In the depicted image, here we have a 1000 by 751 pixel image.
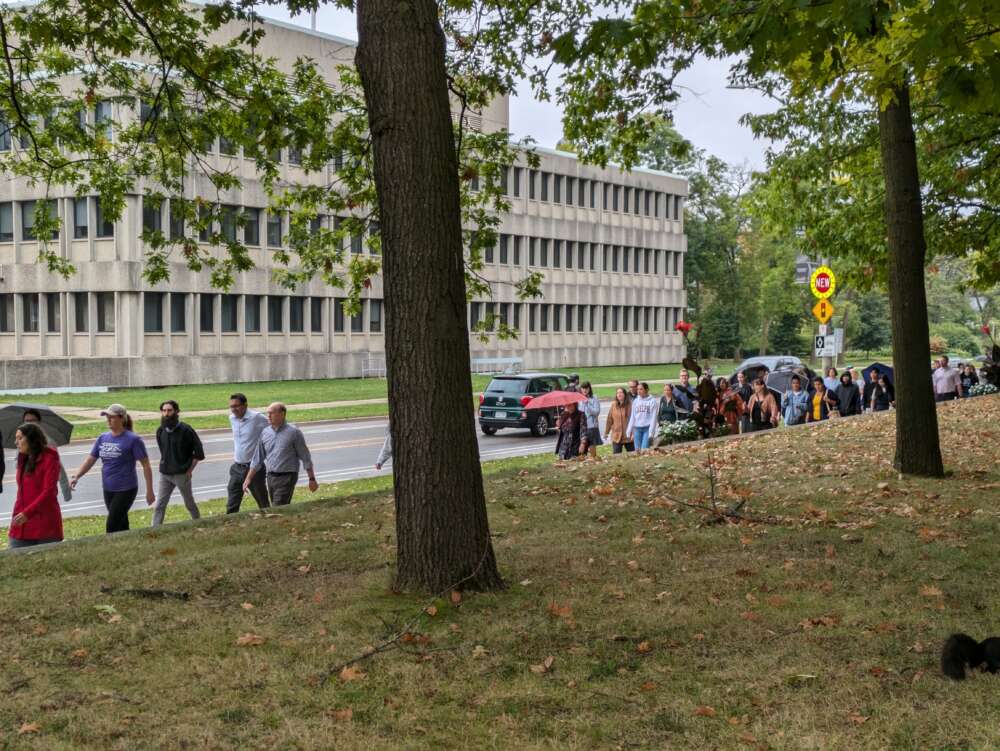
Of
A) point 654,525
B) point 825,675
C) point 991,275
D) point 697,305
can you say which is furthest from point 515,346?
point 825,675

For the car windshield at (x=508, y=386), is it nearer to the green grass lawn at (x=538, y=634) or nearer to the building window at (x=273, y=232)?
the green grass lawn at (x=538, y=634)

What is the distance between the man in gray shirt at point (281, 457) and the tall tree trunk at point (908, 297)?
7.00 m

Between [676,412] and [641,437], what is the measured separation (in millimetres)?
1423

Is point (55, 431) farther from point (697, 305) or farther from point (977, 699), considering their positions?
point (697, 305)

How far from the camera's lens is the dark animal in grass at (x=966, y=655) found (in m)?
5.86

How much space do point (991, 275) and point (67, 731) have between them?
2081 centimetres

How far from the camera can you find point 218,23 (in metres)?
11.7

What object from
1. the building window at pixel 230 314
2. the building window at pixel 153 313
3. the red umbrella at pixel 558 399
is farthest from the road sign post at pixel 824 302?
the building window at pixel 230 314

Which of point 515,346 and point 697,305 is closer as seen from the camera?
point 515,346

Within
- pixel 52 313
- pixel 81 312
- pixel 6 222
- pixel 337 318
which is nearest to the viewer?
pixel 81 312

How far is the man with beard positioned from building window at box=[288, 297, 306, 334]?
40.3m

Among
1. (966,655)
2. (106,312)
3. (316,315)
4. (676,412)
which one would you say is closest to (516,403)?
(676,412)

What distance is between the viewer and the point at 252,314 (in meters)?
52.2

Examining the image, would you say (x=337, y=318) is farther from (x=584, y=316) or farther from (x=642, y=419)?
(x=642, y=419)
